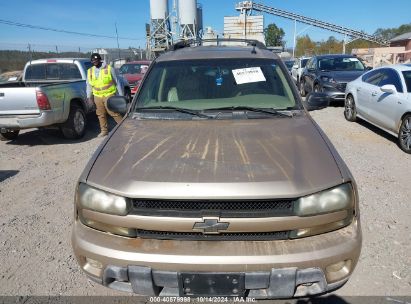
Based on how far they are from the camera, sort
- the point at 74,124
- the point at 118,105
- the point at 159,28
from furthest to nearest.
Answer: the point at 159,28, the point at 74,124, the point at 118,105

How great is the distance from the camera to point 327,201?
206cm

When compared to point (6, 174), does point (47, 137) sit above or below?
above

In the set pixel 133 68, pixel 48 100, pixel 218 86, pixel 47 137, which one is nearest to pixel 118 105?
pixel 218 86

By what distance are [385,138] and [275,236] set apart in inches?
243

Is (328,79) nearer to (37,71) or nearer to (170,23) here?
(37,71)

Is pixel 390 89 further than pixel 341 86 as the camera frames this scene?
No

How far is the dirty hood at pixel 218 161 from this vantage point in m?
2.00

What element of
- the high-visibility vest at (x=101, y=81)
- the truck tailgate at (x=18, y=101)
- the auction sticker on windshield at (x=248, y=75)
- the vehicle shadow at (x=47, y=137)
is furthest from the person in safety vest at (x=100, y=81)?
the auction sticker on windshield at (x=248, y=75)

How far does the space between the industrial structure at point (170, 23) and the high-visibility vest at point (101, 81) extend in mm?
24698

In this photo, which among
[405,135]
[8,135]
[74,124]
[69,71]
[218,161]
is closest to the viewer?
[218,161]

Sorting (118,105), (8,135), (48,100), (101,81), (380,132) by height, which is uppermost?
(101,81)

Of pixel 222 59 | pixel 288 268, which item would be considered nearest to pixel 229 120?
pixel 222 59

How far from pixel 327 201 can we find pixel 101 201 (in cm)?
141

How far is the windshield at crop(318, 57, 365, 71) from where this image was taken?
468 inches
